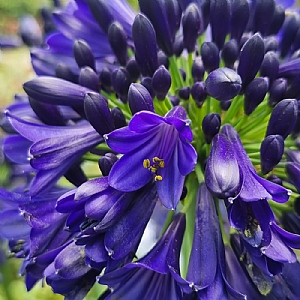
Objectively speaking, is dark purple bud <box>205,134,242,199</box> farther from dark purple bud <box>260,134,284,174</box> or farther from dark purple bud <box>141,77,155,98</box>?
dark purple bud <box>141,77,155,98</box>

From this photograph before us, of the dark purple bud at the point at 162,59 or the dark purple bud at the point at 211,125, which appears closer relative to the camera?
the dark purple bud at the point at 211,125

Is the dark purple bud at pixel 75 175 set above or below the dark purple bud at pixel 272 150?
below

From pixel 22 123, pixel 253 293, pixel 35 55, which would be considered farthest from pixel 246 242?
pixel 35 55

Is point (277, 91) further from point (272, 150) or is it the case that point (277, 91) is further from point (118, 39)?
point (118, 39)

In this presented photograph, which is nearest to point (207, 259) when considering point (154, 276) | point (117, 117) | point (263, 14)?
point (154, 276)

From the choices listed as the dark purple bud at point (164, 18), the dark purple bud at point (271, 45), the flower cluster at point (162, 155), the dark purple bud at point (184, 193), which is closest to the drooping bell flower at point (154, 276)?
the flower cluster at point (162, 155)

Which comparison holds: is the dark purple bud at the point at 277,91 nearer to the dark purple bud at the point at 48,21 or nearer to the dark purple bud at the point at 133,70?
the dark purple bud at the point at 133,70

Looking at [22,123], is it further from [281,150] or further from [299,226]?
[299,226]
